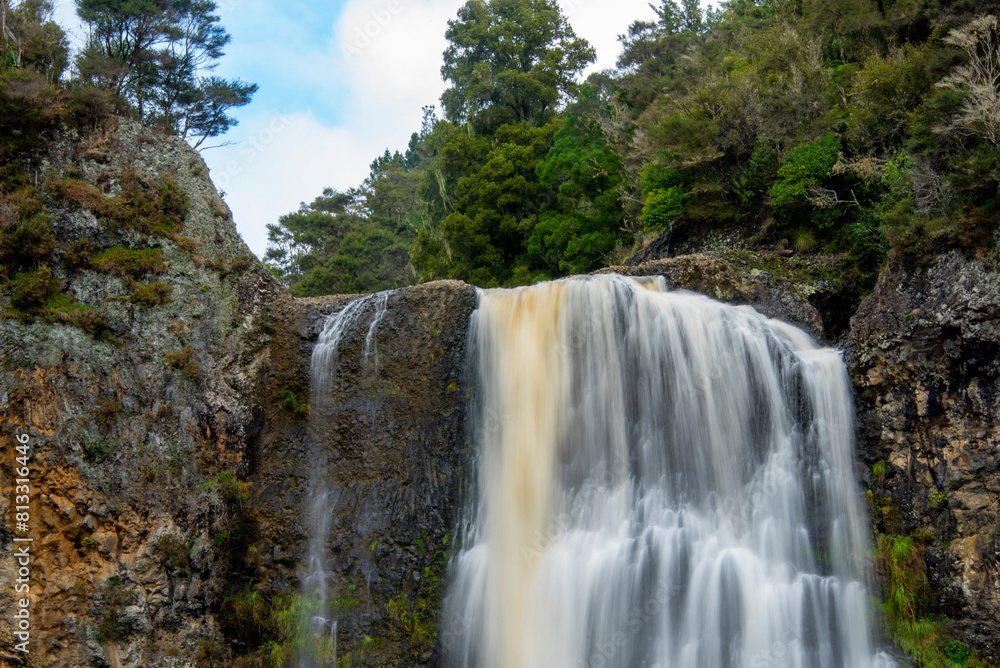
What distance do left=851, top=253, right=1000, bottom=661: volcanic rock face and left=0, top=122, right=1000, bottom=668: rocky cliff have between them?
0.03 meters

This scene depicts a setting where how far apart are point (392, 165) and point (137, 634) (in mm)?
45983

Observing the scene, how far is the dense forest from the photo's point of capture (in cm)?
1050

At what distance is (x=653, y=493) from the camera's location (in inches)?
420

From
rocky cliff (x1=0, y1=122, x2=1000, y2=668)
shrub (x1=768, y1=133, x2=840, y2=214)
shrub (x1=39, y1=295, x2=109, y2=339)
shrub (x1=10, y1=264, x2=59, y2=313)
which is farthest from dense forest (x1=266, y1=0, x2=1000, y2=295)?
shrub (x1=10, y1=264, x2=59, y2=313)

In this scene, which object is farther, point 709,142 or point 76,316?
point 709,142

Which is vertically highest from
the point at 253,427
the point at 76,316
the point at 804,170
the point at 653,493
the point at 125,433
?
the point at 804,170

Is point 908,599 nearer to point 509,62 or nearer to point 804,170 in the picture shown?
point 804,170

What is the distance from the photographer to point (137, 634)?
1073 cm

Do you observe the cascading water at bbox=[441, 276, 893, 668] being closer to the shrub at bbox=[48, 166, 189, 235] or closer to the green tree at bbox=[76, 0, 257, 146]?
the shrub at bbox=[48, 166, 189, 235]

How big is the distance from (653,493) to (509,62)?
23999 mm

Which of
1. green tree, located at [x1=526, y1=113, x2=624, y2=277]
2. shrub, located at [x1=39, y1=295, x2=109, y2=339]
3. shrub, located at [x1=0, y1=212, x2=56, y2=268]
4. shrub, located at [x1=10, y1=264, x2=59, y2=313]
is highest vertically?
green tree, located at [x1=526, y1=113, x2=624, y2=277]

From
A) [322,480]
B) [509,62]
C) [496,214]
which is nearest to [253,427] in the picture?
[322,480]

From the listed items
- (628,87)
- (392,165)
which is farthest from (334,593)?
(392,165)

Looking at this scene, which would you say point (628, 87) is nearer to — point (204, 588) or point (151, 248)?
point (151, 248)
